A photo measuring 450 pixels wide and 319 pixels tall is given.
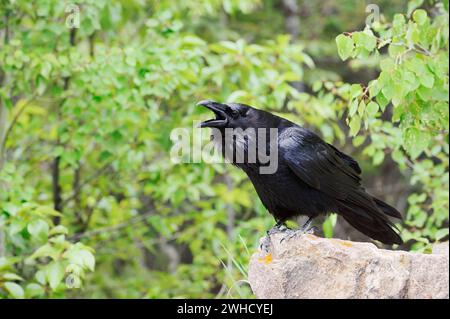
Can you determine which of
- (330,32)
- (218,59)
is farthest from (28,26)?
(330,32)

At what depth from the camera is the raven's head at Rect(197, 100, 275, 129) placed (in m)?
4.95

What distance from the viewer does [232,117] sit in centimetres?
500

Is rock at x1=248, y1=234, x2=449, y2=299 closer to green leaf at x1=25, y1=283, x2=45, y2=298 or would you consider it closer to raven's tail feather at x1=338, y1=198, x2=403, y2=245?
raven's tail feather at x1=338, y1=198, x2=403, y2=245

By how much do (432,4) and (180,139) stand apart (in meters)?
2.63

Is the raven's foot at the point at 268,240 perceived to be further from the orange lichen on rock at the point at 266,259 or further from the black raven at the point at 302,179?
the orange lichen on rock at the point at 266,259

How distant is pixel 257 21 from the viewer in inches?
512

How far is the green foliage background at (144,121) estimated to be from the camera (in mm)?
4691

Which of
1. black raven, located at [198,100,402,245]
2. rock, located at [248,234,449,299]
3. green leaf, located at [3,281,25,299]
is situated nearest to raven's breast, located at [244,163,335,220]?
black raven, located at [198,100,402,245]

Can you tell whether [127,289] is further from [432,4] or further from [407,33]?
[407,33]

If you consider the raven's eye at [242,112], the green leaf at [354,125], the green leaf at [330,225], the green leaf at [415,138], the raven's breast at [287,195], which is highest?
the raven's eye at [242,112]

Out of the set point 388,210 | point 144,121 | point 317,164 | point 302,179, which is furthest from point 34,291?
point 388,210

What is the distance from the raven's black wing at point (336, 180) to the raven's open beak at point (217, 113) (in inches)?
17.3

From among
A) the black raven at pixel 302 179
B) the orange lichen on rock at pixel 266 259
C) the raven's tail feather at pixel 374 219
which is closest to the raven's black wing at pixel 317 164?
the black raven at pixel 302 179

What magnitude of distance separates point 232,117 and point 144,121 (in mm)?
2333
